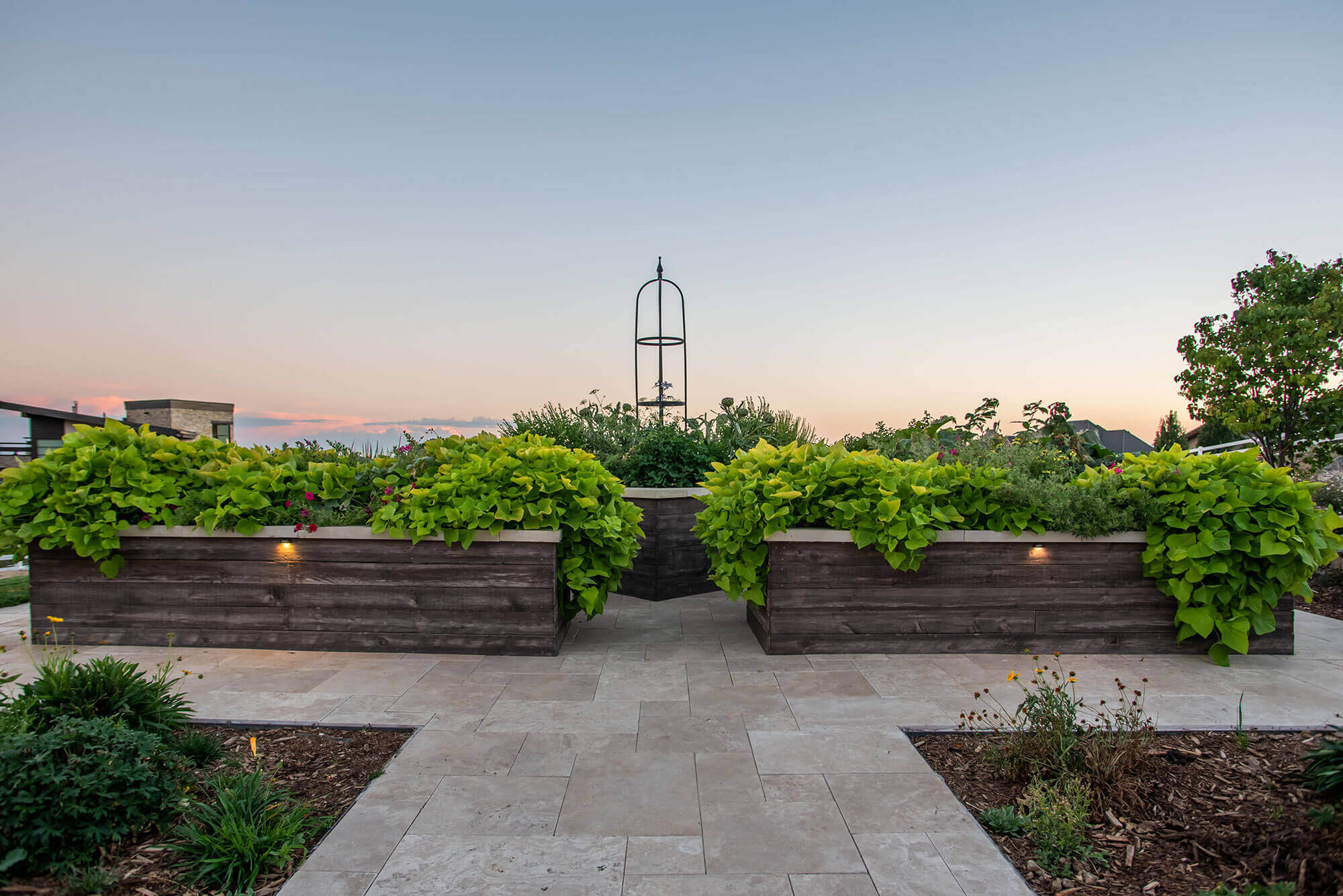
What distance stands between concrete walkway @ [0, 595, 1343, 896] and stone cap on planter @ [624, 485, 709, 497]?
1.33 m

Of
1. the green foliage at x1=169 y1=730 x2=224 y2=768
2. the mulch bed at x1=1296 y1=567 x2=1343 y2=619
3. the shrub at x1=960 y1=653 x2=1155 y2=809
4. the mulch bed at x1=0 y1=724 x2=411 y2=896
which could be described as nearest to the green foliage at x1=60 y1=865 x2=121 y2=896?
the mulch bed at x1=0 y1=724 x2=411 y2=896

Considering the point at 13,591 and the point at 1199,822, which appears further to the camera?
the point at 13,591

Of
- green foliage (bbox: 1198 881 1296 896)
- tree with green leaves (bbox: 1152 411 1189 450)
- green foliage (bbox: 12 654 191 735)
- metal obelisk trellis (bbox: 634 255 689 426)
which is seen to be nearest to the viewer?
green foliage (bbox: 1198 881 1296 896)

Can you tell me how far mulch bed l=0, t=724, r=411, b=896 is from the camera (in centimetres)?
176

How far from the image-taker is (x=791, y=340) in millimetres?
7992

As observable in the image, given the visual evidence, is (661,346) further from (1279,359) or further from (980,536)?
(1279,359)

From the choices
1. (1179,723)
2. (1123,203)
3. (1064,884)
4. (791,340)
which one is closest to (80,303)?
(791,340)

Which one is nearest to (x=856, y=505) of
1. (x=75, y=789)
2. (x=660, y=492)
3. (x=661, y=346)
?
(x=660, y=492)

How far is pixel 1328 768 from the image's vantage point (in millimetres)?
1857

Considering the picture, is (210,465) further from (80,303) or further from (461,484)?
(80,303)

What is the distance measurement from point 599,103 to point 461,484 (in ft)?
18.8

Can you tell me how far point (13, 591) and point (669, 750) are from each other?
728 centimetres

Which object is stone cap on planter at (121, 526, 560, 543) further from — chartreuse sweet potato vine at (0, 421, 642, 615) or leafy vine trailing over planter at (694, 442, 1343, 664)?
leafy vine trailing over planter at (694, 442, 1343, 664)

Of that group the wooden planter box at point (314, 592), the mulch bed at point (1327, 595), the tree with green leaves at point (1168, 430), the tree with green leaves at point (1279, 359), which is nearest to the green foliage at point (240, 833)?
the wooden planter box at point (314, 592)
